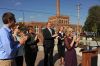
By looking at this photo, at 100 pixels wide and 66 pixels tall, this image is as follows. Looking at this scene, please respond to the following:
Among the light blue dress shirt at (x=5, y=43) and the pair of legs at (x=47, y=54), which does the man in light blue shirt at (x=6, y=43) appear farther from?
the pair of legs at (x=47, y=54)

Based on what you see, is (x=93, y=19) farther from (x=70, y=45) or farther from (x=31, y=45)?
(x=70, y=45)

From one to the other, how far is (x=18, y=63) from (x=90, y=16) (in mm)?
76228

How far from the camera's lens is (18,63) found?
9242mm

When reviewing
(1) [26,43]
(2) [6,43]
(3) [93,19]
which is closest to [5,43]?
(2) [6,43]

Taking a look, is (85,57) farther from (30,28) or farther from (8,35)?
(8,35)

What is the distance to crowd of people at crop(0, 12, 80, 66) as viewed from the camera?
5293 mm

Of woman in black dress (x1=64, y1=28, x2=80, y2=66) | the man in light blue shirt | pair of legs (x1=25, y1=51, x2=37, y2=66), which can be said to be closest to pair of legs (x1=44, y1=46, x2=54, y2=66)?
pair of legs (x1=25, y1=51, x2=37, y2=66)

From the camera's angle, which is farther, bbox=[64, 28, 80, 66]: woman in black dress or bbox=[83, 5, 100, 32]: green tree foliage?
bbox=[83, 5, 100, 32]: green tree foliage

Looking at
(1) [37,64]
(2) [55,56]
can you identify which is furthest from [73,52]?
(2) [55,56]

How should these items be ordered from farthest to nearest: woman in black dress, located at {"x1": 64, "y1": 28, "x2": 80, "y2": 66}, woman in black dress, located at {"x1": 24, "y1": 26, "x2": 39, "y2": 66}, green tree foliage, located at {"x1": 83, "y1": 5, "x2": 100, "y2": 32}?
1. green tree foliage, located at {"x1": 83, "y1": 5, "x2": 100, "y2": 32}
2. woman in black dress, located at {"x1": 24, "y1": 26, "x2": 39, "y2": 66}
3. woman in black dress, located at {"x1": 64, "y1": 28, "x2": 80, "y2": 66}

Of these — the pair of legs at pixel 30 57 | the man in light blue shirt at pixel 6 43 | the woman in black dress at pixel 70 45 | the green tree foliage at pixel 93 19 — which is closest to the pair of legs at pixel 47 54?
the pair of legs at pixel 30 57

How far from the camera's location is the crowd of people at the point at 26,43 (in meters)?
5.29

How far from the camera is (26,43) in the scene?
9.63 m

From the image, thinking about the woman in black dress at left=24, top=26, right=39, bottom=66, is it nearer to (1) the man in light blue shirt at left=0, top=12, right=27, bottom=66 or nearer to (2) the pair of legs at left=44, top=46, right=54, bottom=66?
(2) the pair of legs at left=44, top=46, right=54, bottom=66
